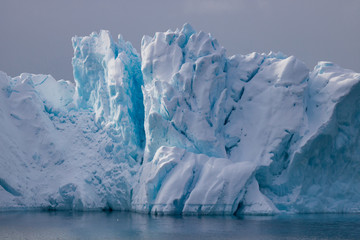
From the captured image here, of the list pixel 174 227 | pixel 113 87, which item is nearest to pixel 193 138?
pixel 113 87

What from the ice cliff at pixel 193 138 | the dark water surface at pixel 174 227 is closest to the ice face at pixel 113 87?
the ice cliff at pixel 193 138

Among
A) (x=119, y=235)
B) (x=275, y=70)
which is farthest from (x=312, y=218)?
(x=119, y=235)

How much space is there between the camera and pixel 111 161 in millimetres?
23672

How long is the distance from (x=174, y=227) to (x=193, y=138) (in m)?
6.45

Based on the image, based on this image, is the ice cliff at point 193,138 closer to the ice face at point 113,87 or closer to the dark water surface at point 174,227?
the ice face at point 113,87

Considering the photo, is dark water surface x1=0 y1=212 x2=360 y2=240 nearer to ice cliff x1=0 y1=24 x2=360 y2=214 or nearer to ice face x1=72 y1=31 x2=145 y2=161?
ice cliff x1=0 y1=24 x2=360 y2=214

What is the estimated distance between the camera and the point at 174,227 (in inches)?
632

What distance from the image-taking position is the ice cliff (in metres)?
20.7

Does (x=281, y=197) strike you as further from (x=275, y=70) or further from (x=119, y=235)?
(x=119, y=235)

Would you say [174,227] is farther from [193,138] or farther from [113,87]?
[113,87]

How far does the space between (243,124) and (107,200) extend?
671cm

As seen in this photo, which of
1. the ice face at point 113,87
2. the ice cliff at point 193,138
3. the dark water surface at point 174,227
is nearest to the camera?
the dark water surface at point 174,227

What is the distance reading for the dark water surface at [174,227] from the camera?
46.1 feet

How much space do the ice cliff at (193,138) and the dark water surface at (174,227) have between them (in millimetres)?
1753
